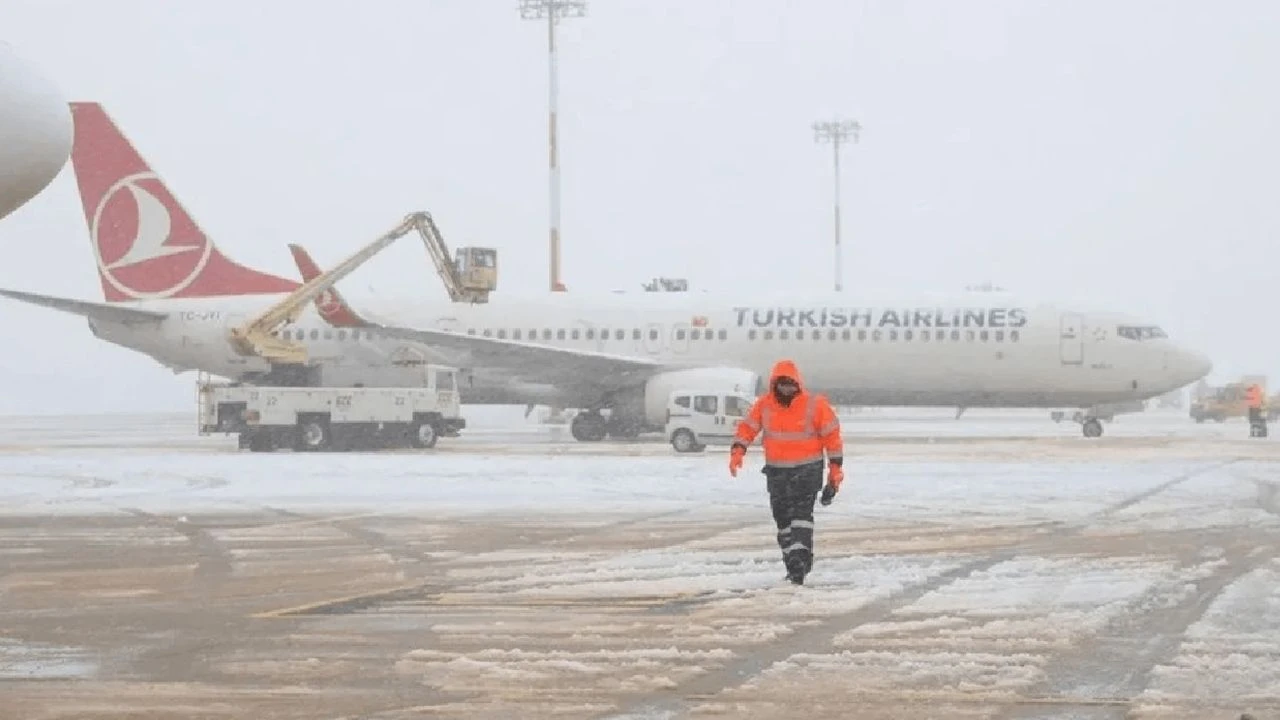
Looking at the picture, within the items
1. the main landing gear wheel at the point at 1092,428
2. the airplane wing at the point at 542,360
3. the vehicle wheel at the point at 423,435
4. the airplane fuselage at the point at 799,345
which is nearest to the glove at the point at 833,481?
the vehicle wheel at the point at 423,435

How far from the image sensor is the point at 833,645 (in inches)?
373

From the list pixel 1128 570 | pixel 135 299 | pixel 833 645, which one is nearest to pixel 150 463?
pixel 135 299

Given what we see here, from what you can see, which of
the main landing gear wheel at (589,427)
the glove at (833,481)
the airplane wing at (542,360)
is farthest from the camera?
the main landing gear wheel at (589,427)

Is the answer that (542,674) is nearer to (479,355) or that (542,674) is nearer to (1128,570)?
(1128,570)

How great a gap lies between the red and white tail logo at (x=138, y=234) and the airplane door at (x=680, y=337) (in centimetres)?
1050

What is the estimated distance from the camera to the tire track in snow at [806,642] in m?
7.70

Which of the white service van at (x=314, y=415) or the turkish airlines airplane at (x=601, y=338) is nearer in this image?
the white service van at (x=314, y=415)

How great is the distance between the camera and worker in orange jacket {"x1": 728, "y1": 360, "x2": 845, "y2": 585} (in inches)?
519

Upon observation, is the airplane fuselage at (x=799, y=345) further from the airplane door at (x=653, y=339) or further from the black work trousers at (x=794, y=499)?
the black work trousers at (x=794, y=499)

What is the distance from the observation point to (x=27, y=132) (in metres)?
10.1

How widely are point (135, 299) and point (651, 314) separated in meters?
14.0

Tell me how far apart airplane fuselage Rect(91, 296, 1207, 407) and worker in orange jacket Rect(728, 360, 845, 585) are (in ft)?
92.3

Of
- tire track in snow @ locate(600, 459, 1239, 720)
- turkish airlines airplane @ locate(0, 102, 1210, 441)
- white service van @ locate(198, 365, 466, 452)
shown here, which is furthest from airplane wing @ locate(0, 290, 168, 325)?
tire track in snow @ locate(600, 459, 1239, 720)

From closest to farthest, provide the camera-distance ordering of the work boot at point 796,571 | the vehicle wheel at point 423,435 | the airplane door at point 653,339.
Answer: the work boot at point 796,571 < the vehicle wheel at point 423,435 < the airplane door at point 653,339
